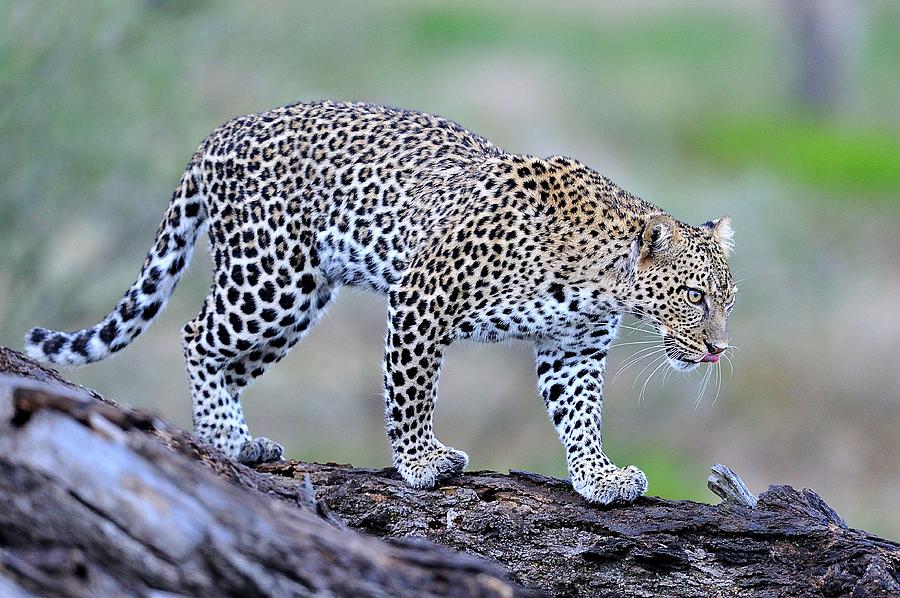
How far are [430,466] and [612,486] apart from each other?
1.00 m

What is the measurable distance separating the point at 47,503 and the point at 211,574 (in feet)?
1.91

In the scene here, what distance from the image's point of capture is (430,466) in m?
7.52

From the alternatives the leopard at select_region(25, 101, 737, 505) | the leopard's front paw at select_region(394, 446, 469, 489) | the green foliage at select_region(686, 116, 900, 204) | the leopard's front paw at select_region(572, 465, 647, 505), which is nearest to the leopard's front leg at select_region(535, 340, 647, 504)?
the leopard at select_region(25, 101, 737, 505)

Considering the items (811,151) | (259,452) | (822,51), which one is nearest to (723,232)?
(259,452)

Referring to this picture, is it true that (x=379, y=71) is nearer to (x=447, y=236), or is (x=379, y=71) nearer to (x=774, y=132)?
(x=447, y=236)

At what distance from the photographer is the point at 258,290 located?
27.3 feet

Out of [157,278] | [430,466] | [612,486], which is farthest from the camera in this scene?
[157,278]

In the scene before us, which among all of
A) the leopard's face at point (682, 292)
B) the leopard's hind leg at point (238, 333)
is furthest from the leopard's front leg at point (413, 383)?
the leopard's face at point (682, 292)

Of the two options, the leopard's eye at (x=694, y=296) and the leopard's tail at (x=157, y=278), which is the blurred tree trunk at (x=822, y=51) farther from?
the leopard's eye at (x=694, y=296)

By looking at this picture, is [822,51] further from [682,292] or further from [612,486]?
[612,486]

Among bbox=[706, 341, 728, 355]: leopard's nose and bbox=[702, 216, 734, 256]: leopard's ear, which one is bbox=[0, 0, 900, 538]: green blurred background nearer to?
bbox=[702, 216, 734, 256]: leopard's ear

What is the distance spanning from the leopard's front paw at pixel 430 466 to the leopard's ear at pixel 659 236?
155 cm

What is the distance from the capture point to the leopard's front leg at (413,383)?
25.1 ft

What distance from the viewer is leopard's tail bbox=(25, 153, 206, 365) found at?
339 inches
